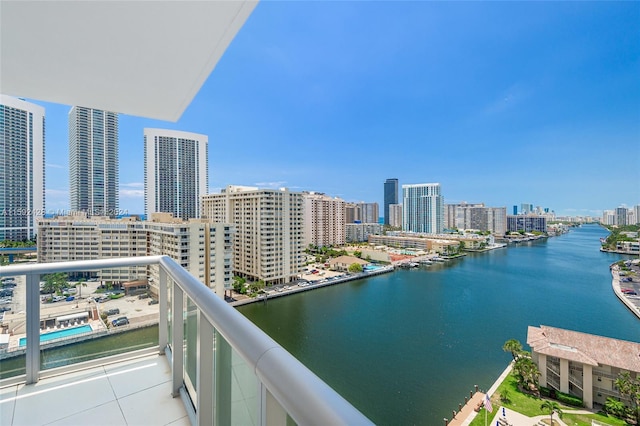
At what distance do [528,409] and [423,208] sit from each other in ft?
109

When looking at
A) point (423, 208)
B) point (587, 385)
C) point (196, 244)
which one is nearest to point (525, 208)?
point (423, 208)

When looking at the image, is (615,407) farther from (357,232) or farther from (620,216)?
(357,232)

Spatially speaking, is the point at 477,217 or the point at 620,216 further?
the point at 477,217

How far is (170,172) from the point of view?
1285 cm

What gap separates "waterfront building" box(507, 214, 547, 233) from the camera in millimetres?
28844

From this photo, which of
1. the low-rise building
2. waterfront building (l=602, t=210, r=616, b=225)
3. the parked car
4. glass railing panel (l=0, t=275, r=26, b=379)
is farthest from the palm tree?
waterfront building (l=602, t=210, r=616, b=225)

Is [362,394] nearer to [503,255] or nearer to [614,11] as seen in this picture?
[614,11]

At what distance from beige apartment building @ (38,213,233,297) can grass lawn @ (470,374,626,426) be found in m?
7.08

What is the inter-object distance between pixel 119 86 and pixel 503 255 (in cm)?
2760

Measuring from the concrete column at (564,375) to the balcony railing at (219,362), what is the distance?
885 centimetres

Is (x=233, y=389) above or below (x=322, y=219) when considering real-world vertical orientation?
above

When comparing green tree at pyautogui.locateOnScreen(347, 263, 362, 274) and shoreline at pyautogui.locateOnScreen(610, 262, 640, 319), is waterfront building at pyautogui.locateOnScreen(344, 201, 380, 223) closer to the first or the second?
green tree at pyautogui.locateOnScreen(347, 263, 362, 274)

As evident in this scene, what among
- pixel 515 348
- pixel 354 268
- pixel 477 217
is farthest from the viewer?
pixel 477 217

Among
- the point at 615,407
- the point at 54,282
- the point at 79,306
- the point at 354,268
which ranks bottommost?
the point at 615,407
